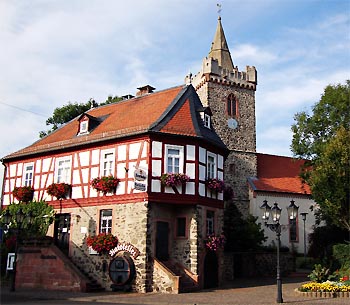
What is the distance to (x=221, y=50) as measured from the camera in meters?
44.1

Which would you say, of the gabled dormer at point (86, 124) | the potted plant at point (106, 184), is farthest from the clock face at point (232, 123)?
the potted plant at point (106, 184)

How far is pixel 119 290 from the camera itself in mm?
21141

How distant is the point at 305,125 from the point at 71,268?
64.2 feet

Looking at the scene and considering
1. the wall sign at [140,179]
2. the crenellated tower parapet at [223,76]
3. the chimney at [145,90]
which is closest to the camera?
the wall sign at [140,179]

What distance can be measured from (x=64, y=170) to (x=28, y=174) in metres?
3.22

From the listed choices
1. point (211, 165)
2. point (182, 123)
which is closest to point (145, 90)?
point (182, 123)

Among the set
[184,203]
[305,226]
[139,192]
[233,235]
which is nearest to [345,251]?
[233,235]

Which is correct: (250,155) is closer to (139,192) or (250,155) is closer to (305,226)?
(305,226)

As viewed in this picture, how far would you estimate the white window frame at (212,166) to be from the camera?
23677 mm

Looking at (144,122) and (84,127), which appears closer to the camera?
(144,122)

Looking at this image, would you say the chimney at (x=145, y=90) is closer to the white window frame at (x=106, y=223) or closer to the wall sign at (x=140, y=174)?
the wall sign at (x=140, y=174)

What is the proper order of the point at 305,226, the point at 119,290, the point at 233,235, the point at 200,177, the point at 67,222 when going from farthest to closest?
1. the point at 305,226
2. the point at 233,235
3. the point at 67,222
4. the point at 200,177
5. the point at 119,290

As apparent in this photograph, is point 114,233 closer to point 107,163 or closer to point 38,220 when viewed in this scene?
point 107,163

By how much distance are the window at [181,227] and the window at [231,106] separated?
20.5 metres
